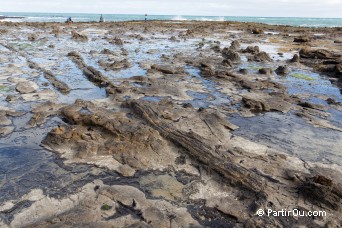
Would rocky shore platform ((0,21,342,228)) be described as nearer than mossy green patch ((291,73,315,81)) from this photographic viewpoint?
Yes

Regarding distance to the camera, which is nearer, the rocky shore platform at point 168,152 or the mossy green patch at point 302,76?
the rocky shore platform at point 168,152

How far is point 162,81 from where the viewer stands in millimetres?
13938

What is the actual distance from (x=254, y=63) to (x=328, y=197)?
14417 millimetres

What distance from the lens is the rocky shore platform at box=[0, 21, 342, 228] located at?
5410 millimetres

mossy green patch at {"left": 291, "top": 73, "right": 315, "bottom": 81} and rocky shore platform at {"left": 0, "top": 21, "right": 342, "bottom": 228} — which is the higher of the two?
mossy green patch at {"left": 291, "top": 73, "right": 315, "bottom": 81}

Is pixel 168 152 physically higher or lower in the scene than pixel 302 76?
lower

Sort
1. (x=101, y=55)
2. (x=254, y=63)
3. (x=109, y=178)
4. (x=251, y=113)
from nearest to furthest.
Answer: (x=109, y=178), (x=251, y=113), (x=254, y=63), (x=101, y=55)

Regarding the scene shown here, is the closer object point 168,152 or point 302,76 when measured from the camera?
point 168,152

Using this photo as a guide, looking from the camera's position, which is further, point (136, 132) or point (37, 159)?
point (136, 132)

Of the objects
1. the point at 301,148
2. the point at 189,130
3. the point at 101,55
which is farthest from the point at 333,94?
→ the point at 101,55

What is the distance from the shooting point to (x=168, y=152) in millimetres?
7324

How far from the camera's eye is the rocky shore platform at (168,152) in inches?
213

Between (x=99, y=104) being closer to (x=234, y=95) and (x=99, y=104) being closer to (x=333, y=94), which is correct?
(x=234, y=95)

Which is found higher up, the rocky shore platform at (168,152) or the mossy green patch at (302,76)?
the mossy green patch at (302,76)
